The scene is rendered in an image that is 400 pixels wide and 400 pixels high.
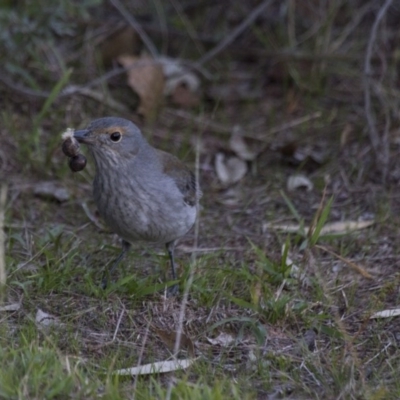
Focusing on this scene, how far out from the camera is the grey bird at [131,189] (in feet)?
17.6

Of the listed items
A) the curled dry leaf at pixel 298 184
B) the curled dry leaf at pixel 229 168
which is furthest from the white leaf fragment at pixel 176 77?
the curled dry leaf at pixel 298 184

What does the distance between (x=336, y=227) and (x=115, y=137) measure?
189cm

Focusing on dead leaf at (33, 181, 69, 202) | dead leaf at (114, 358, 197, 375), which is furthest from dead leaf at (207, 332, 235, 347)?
dead leaf at (33, 181, 69, 202)

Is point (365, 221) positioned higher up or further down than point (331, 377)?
further down

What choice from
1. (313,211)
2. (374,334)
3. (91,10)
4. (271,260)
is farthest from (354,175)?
(91,10)

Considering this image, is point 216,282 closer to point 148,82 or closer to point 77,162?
point 77,162

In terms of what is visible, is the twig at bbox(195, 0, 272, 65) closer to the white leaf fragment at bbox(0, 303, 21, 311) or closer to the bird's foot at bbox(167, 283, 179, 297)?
the bird's foot at bbox(167, 283, 179, 297)

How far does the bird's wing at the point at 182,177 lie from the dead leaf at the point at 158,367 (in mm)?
1522

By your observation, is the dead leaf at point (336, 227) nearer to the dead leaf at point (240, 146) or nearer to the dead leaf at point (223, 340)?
the dead leaf at point (240, 146)

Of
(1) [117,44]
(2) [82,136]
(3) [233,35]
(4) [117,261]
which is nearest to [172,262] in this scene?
(4) [117,261]

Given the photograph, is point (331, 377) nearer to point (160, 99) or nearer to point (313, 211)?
point (313, 211)

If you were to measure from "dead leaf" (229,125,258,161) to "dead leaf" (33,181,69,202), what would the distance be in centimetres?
164

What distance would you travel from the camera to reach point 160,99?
8359mm

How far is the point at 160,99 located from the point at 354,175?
2.14 m
